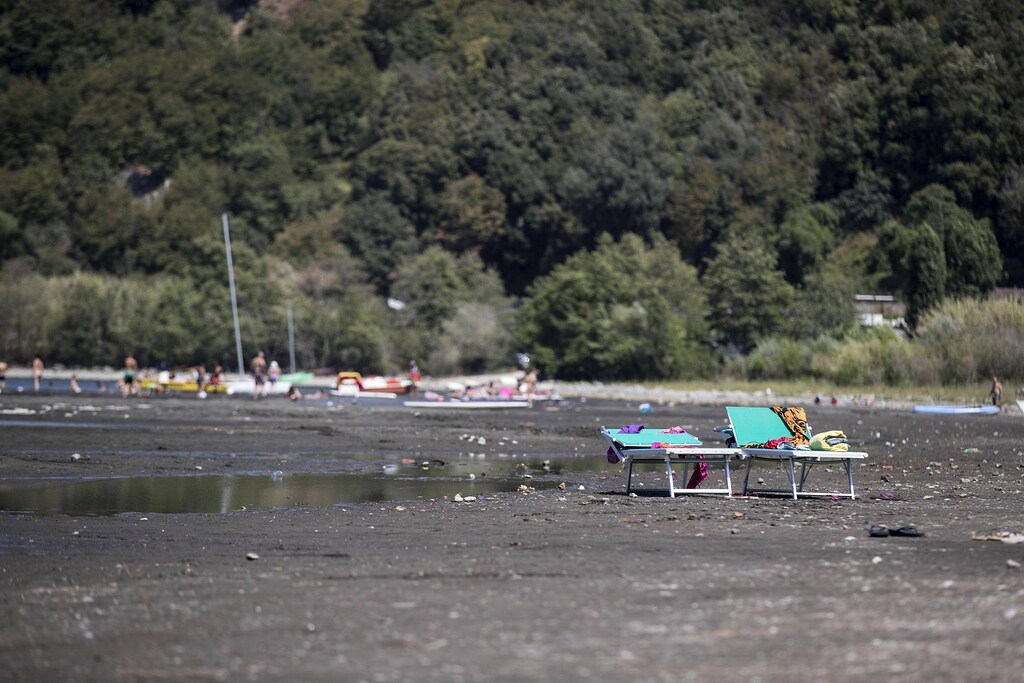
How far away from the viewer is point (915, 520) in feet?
50.7

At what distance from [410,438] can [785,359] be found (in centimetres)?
3112

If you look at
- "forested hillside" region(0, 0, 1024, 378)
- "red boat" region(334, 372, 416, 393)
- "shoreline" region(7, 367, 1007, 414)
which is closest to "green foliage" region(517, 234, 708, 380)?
"forested hillside" region(0, 0, 1024, 378)

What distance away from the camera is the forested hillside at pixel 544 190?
7062cm

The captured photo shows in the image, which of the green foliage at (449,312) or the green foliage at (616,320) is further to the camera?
the green foliage at (449,312)

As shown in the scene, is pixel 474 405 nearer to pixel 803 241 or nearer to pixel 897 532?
pixel 897 532

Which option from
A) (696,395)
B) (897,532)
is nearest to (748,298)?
(696,395)

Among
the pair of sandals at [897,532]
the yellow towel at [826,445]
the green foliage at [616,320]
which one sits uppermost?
the green foliage at [616,320]

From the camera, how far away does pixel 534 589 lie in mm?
Result: 11188

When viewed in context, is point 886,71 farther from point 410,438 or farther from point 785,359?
point 410,438

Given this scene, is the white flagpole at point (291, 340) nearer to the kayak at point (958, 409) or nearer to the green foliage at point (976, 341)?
the green foliage at point (976, 341)

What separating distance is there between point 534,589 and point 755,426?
25.2 ft

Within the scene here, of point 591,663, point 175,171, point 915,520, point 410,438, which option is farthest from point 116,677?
point 175,171

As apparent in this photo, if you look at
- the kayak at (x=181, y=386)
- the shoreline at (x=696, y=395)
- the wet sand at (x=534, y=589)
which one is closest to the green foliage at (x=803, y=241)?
the shoreline at (x=696, y=395)

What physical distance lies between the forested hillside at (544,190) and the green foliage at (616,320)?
0.17m
